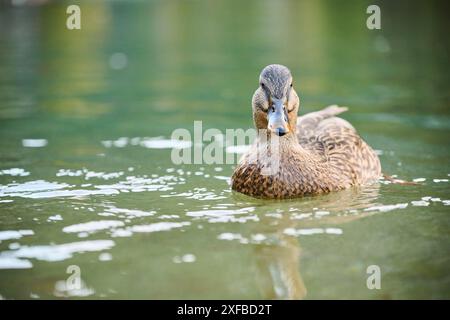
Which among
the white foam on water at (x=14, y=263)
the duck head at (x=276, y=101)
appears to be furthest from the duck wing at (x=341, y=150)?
the white foam on water at (x=14, y=263)

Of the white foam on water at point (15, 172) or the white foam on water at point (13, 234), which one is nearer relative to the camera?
the white foam on water at point (13, 234)

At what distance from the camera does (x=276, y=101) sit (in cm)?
667

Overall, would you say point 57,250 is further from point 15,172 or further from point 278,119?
point 15,172

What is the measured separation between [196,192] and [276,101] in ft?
4.53

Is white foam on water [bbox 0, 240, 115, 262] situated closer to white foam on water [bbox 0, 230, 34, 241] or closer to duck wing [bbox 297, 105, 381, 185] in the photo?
white foam on water [bbox 0, 230, 34, 241]

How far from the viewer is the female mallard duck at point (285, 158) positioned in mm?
6750

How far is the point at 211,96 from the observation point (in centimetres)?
1342

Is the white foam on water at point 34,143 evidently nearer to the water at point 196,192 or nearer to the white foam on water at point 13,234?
the water at point 196,192

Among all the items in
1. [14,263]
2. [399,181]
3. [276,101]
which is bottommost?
[14,263]

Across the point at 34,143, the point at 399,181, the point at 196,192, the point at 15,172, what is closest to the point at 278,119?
the point at 196,192

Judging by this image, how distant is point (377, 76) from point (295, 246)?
33.4 ft
